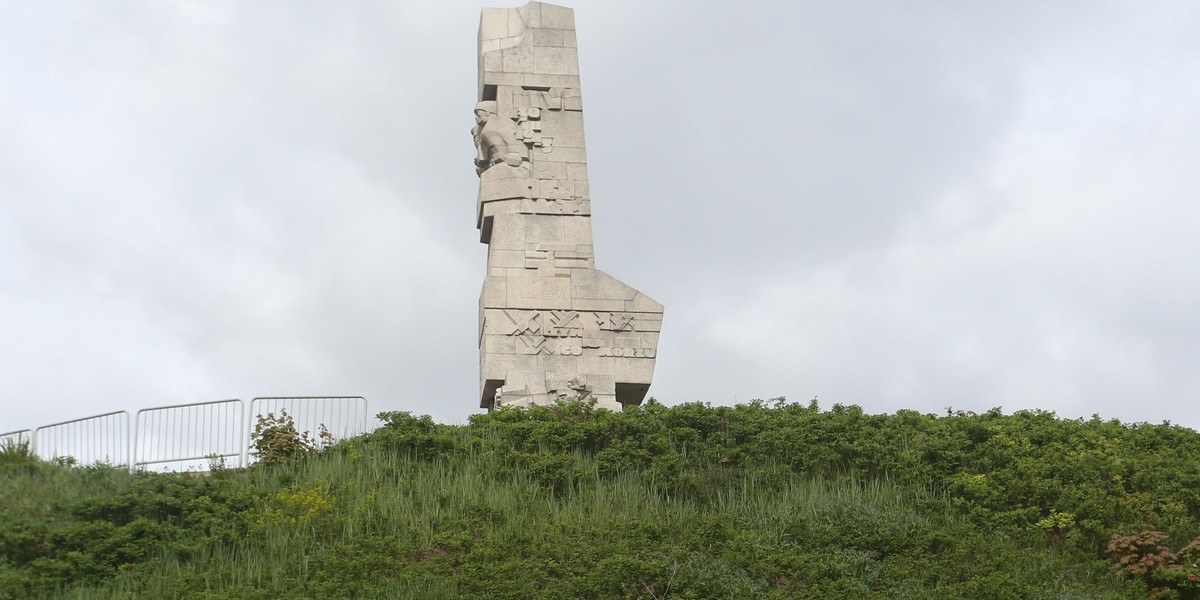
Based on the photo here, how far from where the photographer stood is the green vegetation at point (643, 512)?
12.5 m

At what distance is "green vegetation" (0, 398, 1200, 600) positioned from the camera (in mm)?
12461

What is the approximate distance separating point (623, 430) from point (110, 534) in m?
5.34

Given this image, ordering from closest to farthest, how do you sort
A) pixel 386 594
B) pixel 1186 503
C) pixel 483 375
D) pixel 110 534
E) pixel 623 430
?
pixel 386 594, pixel 110 534, pixel 1186 503, pixel 623 430, pixel 483 375

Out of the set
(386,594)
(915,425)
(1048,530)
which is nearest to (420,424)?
(386,594)

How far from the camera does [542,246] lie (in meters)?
19.6

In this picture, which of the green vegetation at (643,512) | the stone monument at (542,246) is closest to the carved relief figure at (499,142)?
the stone monument at (542,246)

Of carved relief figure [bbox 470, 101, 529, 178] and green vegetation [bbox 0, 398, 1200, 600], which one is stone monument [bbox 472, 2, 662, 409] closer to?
carved relief figure [bbox 470, 101, 529, 178]

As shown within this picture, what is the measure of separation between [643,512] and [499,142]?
7.33 metres

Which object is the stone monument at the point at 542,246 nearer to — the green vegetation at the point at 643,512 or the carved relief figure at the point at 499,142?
the carved relief figure at the point at 499,142

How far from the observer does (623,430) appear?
15.9 meters

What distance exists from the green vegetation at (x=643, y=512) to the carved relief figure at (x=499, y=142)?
14.7 ft

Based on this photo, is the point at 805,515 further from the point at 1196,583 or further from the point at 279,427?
the point at 279,427

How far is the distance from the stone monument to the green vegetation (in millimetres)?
2114

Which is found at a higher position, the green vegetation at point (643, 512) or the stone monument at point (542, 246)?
the stone monument at point (542, 246)
